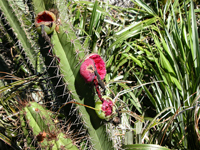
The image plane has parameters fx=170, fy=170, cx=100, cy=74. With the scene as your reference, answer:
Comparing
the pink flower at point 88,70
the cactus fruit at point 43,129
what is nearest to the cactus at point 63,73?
the cactus fruit at point 43,129

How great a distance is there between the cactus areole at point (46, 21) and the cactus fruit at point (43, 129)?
0.53 meters

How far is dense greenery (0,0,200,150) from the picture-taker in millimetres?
1076

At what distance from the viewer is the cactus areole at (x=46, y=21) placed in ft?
2.96

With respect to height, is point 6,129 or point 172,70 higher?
point 172,70

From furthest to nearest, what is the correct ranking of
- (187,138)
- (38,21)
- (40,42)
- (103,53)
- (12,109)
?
(103,53), (12,109), (187,138), (40,42), (38,21)

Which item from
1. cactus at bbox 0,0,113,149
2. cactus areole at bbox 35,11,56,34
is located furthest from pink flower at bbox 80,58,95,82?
cactus areole at bbox 35,11,56,34

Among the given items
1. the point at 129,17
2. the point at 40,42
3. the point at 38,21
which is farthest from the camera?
the point at 129,17

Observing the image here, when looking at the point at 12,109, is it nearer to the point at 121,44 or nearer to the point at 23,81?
the point at 23,81

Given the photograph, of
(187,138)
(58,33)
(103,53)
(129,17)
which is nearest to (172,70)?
(187,138)

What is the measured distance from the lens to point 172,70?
156 centimetres

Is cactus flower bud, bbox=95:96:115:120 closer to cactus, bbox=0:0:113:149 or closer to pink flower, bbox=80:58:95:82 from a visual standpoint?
cactus, bbox=0:0:113:149

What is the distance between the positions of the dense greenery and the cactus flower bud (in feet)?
0.19

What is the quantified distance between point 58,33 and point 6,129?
3.19ft

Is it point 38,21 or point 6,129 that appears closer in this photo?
point 38,21
